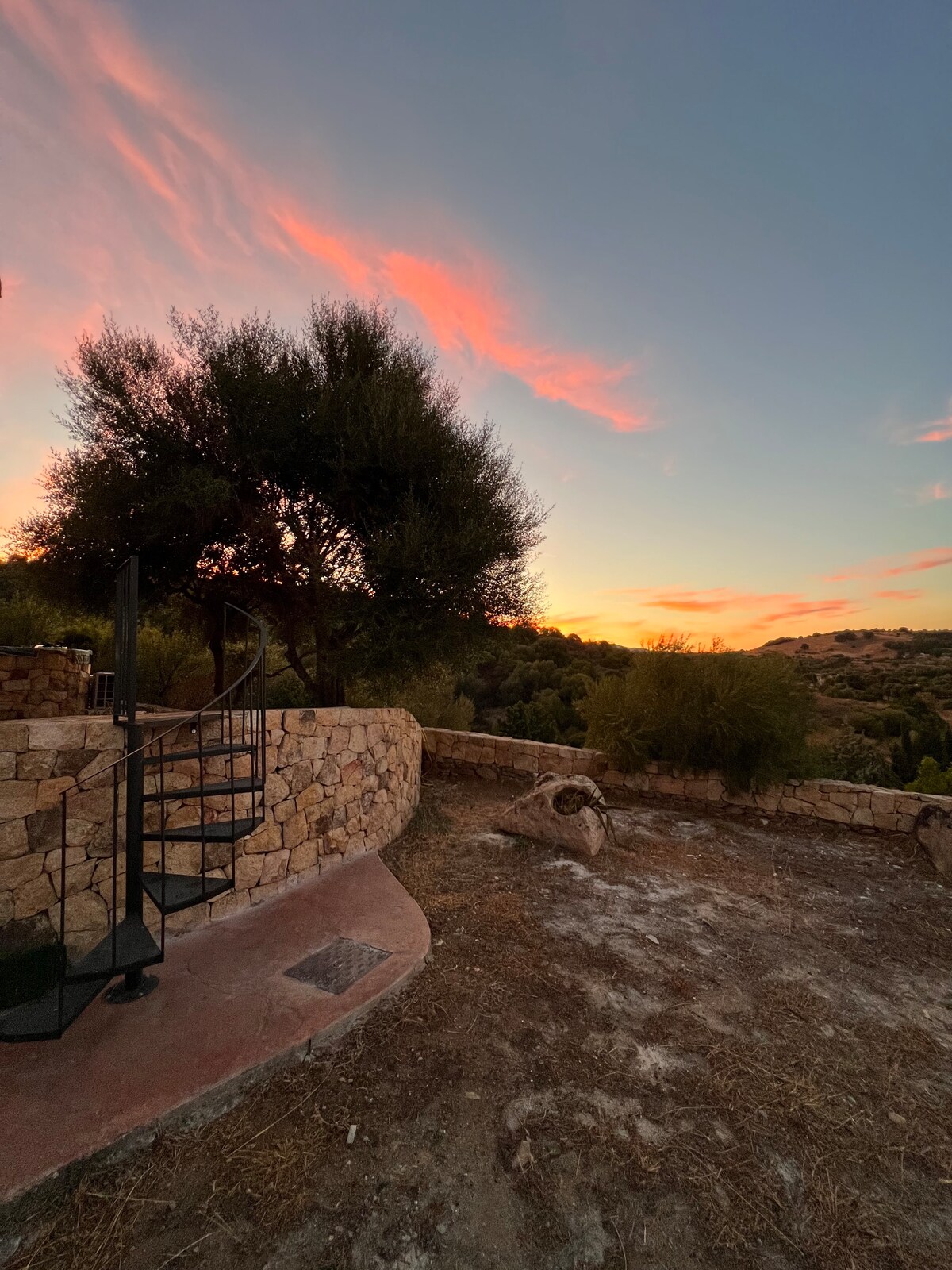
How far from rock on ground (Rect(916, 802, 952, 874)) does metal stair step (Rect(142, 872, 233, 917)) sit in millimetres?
7009

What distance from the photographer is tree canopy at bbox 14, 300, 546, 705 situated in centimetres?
646

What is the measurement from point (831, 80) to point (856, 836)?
8893mm

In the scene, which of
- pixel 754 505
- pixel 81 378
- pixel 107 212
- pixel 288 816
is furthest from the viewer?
pixel 754 505

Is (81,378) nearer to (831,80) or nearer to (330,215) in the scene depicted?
(330,215)

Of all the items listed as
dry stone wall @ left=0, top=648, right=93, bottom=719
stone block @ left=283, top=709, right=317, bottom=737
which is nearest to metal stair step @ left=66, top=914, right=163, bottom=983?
stone block @ left=283, top=709, right=317, bottom=737

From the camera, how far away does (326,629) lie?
7.28 m

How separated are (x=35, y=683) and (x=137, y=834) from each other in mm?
6544

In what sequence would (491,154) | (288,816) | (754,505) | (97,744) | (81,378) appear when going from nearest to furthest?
(97,744) → (288,816) → (81,378) → (491,154) → (754,505)

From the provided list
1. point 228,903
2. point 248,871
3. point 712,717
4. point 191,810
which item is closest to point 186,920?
point 228,903

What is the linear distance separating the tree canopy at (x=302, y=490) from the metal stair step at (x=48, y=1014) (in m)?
4.55

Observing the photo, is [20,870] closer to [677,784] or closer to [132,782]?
[132,782]

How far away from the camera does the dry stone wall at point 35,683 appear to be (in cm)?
731

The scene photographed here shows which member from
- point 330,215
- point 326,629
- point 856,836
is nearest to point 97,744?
point 326,629

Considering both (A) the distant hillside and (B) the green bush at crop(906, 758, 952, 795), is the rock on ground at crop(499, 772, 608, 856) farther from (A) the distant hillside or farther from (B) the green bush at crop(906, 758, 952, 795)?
(A) the distant hillside
